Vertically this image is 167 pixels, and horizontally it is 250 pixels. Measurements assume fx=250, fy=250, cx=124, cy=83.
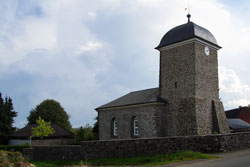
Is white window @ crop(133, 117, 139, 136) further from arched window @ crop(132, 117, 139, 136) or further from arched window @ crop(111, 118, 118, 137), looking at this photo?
arched window @ crop(111, 118, 118, 137)

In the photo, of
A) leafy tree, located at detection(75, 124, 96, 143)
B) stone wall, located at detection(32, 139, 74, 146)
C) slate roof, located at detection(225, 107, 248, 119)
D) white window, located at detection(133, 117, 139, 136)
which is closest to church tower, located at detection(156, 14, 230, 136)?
white window, located at detection(133, 117, 139, 136)

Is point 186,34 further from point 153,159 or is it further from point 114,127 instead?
point 153,159

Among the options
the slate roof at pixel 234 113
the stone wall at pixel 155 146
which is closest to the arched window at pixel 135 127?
the stone wall at pixel 155 146

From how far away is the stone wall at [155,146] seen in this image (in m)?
14.6

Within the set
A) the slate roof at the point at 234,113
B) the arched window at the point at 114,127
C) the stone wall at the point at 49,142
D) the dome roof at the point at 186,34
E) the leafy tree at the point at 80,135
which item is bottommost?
the stone wall at the point at 49,142

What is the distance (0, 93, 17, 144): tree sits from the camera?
3756 centimetres

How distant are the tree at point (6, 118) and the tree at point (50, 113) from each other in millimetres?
13029

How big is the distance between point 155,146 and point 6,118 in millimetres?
29941

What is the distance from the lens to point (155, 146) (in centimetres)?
1575

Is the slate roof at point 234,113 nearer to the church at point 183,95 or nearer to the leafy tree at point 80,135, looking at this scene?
the church at point 183,95

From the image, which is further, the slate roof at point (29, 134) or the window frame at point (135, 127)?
the slate roof at point (29, 134)

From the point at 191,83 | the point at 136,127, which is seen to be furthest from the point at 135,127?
the point at 191,83

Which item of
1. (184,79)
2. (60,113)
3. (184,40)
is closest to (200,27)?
(184,40)

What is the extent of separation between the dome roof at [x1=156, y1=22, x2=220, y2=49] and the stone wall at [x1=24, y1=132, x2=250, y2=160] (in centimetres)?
977
